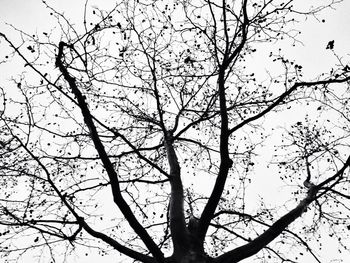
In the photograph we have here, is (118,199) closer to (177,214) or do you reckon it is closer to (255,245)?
(177,214)

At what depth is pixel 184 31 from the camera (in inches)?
201

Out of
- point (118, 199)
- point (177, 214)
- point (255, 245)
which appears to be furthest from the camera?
point (177, 214)

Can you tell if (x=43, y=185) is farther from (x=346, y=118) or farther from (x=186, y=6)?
(x=346, y=118)

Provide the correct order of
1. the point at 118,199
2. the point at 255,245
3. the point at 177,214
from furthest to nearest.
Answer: the point at 177,214 → the point at 255,245 → the point at 118,199

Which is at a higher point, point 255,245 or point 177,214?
point 177,214

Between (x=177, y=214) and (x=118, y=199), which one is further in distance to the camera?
(x=177, y=214)

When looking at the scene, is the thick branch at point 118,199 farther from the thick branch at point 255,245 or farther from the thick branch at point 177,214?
the thick branch at point 255,245

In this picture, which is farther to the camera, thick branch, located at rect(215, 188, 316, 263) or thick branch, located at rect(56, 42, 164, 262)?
thick branch, located at rect(215, 188, 316, 263)

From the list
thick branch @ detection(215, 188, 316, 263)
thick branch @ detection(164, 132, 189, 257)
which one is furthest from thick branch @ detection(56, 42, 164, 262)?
thick branch @ detection(215, 188, 316, 263)

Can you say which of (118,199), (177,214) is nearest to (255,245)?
(177,214)

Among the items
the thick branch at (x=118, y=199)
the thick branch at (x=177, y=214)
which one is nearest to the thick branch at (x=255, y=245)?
the thick branch at (x=177, y=214)

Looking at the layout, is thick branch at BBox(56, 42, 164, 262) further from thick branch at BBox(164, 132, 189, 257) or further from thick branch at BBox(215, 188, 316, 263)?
thick branch at BBox(215, 188, 316, 263)

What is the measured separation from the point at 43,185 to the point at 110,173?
2.58 metres

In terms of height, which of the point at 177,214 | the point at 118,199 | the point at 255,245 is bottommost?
the point at 255,245
